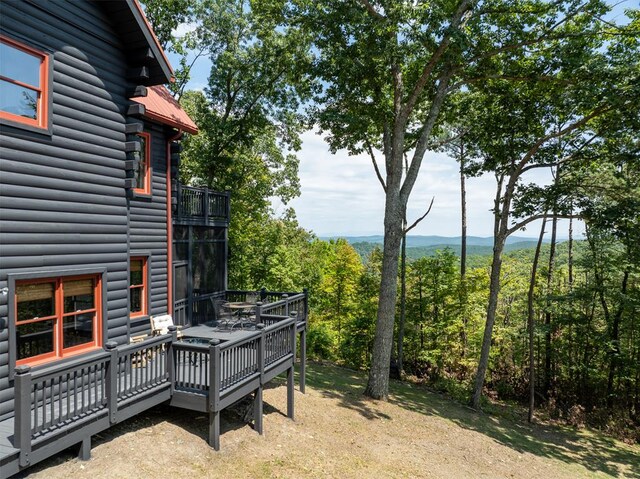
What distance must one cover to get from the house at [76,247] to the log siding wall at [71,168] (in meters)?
0.02

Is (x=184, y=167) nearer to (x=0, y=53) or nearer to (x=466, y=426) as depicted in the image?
(x=0, y=53)

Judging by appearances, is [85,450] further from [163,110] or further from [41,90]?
[163,110]

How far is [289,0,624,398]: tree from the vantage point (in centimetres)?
1230

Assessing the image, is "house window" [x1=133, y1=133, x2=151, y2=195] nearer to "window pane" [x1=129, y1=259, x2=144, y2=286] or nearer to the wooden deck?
"window pane" [x1=129, y1=259, x2=144, y2=286]

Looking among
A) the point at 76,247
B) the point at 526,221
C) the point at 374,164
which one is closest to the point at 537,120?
the point at 526,221

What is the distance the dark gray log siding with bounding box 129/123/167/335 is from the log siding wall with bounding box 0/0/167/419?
8.19ft

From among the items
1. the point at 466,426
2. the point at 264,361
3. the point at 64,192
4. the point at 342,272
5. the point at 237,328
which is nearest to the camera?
the point at 64,192

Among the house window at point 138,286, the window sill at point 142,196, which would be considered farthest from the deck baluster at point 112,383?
the window sill at point 142,196

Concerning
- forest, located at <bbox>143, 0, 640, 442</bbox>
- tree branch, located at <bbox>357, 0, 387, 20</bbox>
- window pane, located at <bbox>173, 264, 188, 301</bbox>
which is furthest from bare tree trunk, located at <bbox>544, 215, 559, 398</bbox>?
window pane, located at <bbox>173, 264, 188, 301</bbox>

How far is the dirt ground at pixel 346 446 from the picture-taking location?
21.8ft

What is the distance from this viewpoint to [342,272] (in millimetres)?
30938

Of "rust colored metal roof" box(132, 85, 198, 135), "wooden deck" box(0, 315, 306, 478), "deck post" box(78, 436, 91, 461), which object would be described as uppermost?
"rust colored metal roof" box(132, 85, 198, 135)

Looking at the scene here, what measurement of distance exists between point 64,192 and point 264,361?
17.7 ft

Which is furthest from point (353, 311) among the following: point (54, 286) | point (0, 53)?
point (0, 53)
